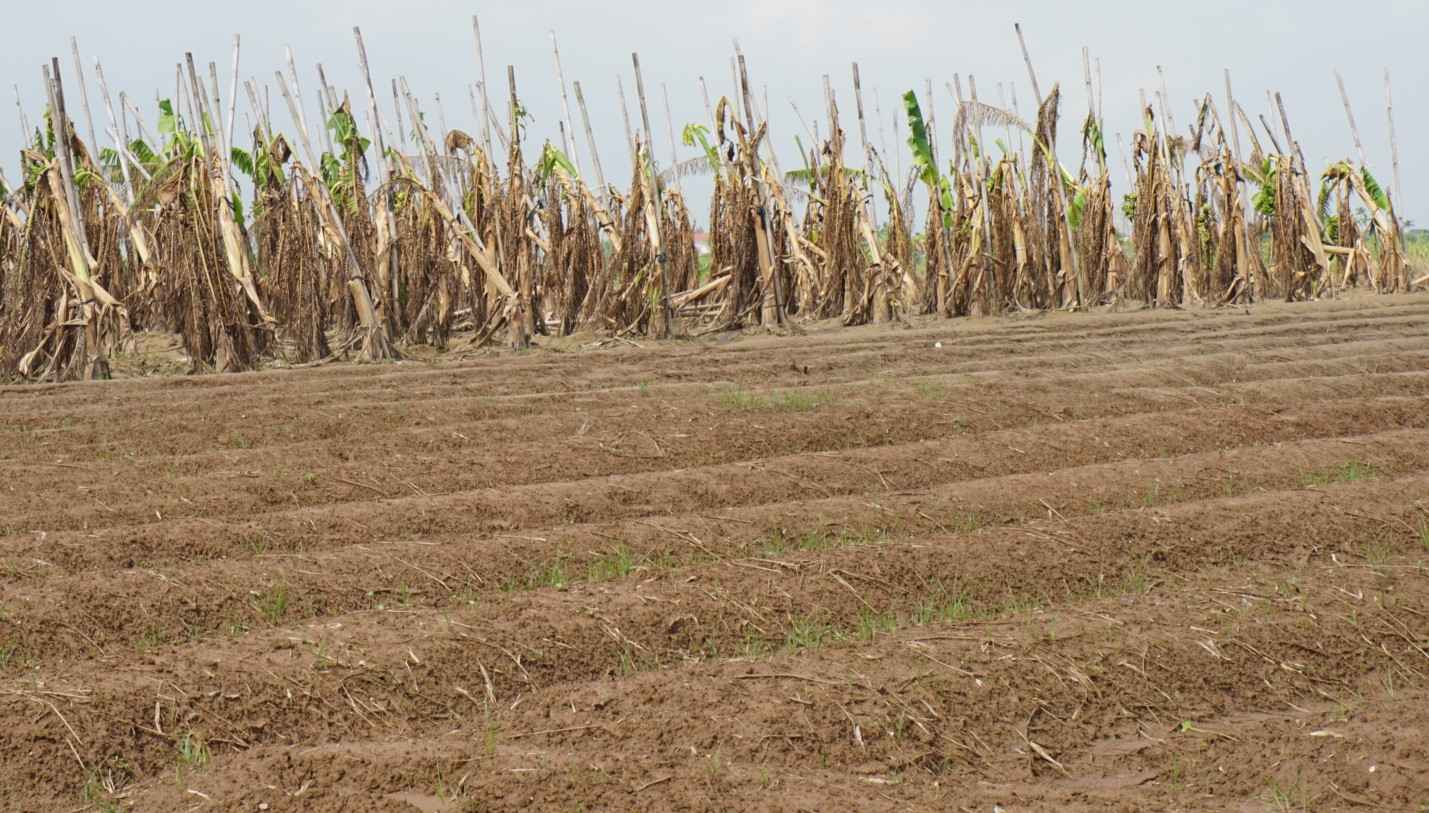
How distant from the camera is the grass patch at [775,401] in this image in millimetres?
8250

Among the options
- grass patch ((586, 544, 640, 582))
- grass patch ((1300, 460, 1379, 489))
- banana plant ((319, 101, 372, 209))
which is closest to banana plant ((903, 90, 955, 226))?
banana plant ((319, 101, 372, 209))

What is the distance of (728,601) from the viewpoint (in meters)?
4.90

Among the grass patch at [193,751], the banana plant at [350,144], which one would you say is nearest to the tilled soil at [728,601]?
the grass patch at [193,751]

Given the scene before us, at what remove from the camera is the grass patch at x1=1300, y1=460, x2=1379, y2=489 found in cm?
660

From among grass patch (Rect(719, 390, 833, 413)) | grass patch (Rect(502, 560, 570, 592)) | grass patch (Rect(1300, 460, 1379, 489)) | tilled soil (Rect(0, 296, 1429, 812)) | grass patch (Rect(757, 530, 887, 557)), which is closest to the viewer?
tilled soil (Rect(0, 296, 1429, 812))

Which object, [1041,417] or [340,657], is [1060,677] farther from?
[1041,417]

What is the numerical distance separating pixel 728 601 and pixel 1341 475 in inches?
129

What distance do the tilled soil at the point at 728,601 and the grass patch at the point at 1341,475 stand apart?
0.04m

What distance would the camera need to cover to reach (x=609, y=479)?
6.72 meters

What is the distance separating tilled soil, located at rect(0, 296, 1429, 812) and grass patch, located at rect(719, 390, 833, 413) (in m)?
0.04

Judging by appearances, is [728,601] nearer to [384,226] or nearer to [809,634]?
[809,634]

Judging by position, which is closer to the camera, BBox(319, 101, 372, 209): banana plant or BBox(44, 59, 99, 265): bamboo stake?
Result: BBox(44, 59, 99, 265): bamboo stake

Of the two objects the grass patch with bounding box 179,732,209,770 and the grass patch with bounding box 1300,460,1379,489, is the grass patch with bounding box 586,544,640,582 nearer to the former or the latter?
the grass patch with bounding box 179,732,209,770

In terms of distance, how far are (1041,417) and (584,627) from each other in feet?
14.0
